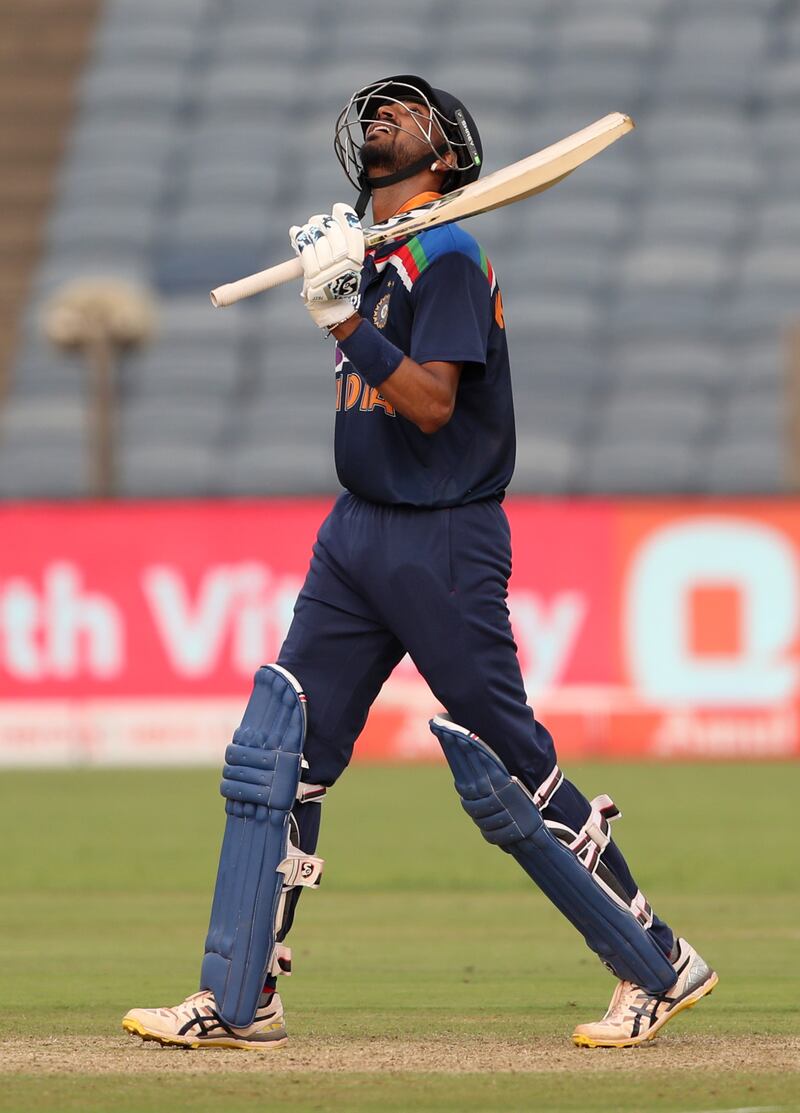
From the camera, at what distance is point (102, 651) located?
Answer: 15.5 m

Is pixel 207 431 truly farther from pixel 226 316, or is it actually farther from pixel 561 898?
pixel 561 898

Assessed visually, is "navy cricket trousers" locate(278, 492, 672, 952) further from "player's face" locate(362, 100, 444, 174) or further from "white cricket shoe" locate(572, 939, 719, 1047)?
"player's face" locate(362, 100, 444, 174)

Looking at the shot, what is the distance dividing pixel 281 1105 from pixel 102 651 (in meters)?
11.5

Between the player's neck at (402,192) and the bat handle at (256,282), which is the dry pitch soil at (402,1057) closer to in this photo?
the bat handle at (256,282)

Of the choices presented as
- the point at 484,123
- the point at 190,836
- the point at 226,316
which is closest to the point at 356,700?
the point at 190,836

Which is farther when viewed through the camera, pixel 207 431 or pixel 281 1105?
pixel 207 431

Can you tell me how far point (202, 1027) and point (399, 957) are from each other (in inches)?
85.1

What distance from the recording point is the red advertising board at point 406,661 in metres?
15.3

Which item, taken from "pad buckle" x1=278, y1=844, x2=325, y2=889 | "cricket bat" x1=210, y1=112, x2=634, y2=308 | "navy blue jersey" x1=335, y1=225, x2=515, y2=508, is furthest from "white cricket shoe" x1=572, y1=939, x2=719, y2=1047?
"cricket bat" x1=210, y1=112, x2=634, y2=308

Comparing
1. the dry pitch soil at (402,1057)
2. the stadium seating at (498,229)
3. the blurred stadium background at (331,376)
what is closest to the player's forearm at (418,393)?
the dry pitch soil at (402,1057)

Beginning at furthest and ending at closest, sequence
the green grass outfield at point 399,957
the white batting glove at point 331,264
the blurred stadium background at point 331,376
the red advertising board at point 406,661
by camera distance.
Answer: the blurred stadium background at point 331,376 → the red advertising board at point 406,661 → the white batting glove at point 331,264 → the green grass outfield at point 399,957

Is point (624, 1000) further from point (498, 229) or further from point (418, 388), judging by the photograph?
point (498, 229)

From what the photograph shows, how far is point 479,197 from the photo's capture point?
499cm

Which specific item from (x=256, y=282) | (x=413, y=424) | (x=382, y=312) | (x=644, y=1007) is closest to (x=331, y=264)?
(x=256, y=282)
